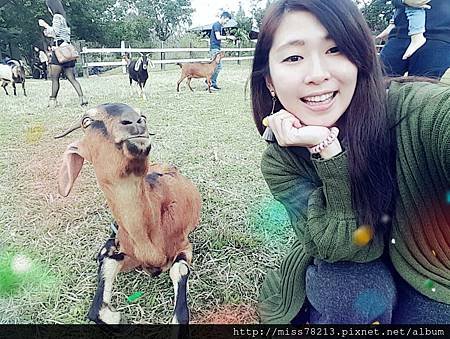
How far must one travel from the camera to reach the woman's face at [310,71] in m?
0.65

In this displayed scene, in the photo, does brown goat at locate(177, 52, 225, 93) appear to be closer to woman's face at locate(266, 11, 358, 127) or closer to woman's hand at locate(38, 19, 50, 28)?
woman's hand at locate(38, 19, 50, 28)

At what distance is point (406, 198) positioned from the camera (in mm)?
694

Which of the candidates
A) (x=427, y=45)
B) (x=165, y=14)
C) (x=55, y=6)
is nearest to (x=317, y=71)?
(x=165, y=14)

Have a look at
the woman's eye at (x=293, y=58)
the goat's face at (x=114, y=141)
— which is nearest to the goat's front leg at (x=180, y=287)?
the goat's face at (x=114, y=141)

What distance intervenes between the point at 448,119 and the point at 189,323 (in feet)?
1.92

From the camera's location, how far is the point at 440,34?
118 centimetres

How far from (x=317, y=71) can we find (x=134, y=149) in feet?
1.04

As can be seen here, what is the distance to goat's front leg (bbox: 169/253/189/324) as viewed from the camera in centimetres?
82

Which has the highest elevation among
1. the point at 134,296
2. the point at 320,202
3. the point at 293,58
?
the point at 293,58

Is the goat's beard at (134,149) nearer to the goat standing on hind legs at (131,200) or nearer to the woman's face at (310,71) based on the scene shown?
the goat standing on hind legs at (131,200)

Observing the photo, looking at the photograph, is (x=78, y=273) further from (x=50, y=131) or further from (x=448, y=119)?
(x=448, y=119)

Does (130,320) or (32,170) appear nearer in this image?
(130,320)

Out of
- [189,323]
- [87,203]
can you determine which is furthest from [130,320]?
[87,203]

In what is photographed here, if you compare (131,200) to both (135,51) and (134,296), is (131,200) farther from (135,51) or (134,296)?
(135,51)
